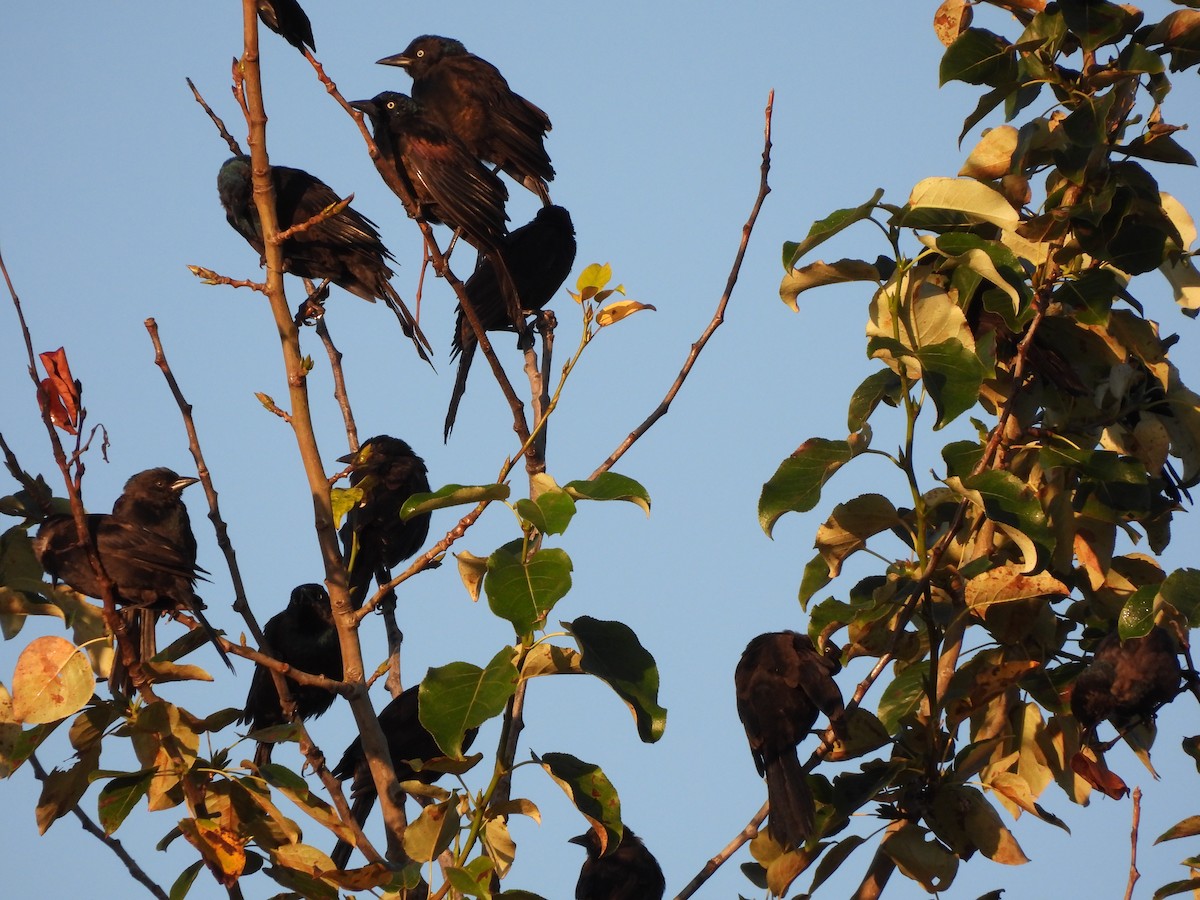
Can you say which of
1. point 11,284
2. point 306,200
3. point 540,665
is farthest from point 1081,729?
point 306,200

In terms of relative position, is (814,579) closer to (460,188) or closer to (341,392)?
(341,392)

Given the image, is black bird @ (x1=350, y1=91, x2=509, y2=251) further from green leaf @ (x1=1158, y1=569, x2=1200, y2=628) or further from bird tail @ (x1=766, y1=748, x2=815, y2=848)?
green leaf @ (x1=1158, y1=569, x2=1200, y2=628)

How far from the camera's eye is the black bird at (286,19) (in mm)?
4027

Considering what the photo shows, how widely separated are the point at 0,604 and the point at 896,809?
1.98m

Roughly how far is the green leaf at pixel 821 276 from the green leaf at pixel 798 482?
331mm

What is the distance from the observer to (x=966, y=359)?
239 cm

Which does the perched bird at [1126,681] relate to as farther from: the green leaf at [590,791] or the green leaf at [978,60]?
the green leaf at [978,60]

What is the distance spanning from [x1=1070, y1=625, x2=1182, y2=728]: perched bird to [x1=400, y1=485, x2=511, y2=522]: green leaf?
1.31 m

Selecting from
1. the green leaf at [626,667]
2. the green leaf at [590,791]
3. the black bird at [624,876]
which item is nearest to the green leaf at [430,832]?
the green leaf at [590,791]

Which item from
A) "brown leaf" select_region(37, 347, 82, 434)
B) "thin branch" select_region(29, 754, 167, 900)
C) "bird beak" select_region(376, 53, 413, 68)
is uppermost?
"bird beak" select_region(376, 53, 413, 68)

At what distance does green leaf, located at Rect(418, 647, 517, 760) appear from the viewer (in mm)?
2285

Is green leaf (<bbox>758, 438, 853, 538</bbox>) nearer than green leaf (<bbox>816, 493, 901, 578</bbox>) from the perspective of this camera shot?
Yes

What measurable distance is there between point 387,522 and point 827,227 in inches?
162

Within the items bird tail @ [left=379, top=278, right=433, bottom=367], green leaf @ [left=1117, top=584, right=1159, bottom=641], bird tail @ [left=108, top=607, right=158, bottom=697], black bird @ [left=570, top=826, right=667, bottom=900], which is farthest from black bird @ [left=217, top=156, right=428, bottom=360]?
green leaf @ [left=1117, top=584, right=1159, bottom=641]
